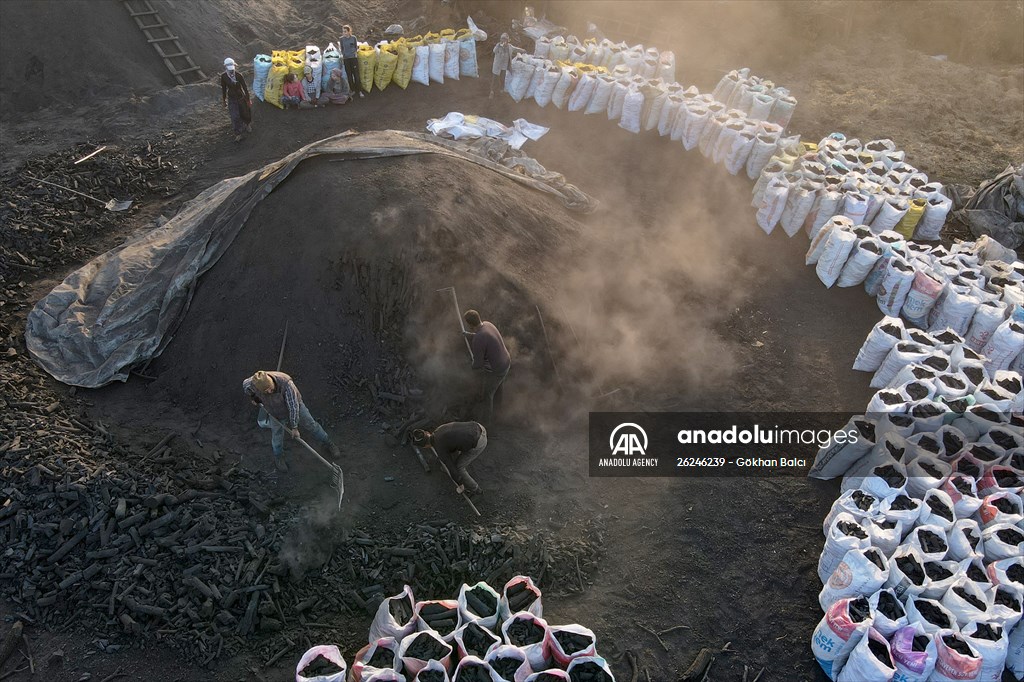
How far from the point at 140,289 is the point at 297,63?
20.6 ft

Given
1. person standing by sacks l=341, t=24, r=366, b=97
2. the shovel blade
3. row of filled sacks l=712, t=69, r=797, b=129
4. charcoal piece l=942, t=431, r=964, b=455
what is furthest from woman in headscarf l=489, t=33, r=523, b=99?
charcoal piece l=942, t=431, r=964, b=455

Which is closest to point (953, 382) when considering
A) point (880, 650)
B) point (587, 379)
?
point (880, 650)

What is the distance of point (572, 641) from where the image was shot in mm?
5027

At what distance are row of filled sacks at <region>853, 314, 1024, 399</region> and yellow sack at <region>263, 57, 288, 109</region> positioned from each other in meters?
10.4

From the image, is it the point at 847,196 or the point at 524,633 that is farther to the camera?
the point at 847,196

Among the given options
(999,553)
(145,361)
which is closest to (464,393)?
(145,361)

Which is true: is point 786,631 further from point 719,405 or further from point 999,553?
point 719,405

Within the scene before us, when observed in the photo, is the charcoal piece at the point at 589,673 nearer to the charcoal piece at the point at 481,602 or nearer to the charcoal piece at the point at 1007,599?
the charcoal piece at the point at 481,602

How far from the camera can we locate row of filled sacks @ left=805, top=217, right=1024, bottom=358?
7.67 meters

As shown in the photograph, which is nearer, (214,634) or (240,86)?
(214,634)

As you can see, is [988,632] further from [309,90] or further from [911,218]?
[309,90]

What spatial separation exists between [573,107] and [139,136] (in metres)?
7.66

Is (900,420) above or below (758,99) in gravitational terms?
below

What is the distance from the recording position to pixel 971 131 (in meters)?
12.5
